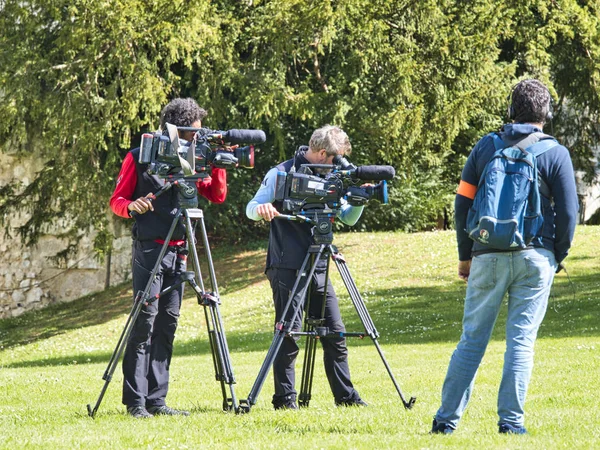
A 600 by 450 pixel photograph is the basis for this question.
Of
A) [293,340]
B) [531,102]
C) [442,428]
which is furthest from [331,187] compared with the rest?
[442,428]

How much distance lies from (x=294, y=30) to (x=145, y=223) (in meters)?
11.7

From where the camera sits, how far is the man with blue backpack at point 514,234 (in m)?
5.05

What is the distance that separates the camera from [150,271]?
6527 millimetres

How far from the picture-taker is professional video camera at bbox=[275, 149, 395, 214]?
641 cm

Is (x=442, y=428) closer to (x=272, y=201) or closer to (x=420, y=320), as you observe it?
(x=272, y=201)

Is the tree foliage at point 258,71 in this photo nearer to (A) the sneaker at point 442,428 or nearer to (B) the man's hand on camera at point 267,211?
(B) the man's hand on camera at point 267,211

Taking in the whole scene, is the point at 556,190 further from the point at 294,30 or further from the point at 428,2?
the point at 428,2

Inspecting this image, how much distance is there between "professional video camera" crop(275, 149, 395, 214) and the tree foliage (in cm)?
1020

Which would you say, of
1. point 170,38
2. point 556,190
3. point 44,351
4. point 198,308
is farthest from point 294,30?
point 556,190

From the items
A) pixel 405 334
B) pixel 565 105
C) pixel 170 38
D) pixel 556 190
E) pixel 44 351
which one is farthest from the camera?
pixel 565 105

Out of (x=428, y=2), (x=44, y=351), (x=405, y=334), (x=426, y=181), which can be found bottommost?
(x=44, y=351)

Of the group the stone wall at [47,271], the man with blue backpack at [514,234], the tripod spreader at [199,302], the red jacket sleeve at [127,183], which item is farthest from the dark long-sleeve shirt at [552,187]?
the stone wall at [47,271]

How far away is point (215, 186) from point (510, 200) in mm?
2484

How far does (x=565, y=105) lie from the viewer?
2389cm
